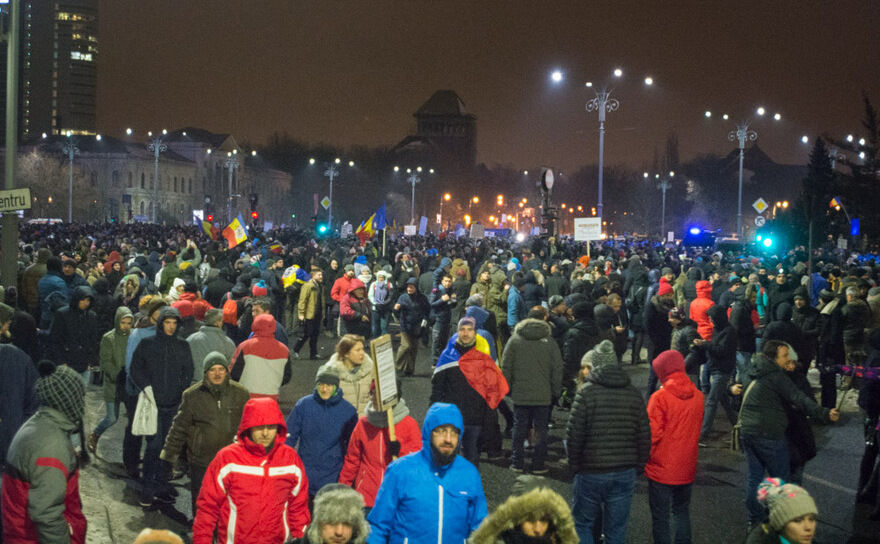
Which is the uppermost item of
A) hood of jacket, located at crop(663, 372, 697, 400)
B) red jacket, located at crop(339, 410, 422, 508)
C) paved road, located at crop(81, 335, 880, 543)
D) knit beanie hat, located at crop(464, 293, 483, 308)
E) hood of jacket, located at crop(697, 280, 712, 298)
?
hood of jacket, located at crop(697, 280, 712, 298)

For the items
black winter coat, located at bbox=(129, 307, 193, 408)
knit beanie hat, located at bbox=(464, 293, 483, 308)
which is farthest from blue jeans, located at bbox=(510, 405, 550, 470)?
black winter coat, located at bbox=(129, 307, 193, 408)

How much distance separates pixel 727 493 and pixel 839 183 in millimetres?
46657

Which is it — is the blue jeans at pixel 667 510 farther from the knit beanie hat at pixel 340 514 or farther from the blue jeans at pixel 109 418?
the blue jeans at pixel 109 418

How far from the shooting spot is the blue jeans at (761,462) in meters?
7.18

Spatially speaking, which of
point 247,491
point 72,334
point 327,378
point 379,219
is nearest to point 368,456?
point 327,378

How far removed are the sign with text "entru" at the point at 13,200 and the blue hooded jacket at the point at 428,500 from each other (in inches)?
385

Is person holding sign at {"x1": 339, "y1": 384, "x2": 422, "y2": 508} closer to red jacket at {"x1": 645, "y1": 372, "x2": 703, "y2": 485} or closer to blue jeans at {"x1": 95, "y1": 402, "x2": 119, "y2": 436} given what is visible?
red jacket at {"x1": 645, "y1": 372, "x2": 703, "y2": 485}

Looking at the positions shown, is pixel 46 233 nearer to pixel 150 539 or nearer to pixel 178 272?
pixel 178 272

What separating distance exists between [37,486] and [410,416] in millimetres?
3326

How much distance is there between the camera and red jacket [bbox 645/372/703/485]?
668cm

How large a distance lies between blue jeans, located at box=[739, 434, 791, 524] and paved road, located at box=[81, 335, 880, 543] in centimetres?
39

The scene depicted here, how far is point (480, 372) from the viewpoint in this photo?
8336 mm

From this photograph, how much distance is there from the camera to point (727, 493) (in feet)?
29.0

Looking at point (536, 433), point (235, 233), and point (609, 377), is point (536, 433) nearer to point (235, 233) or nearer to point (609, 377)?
point (609, 377)
